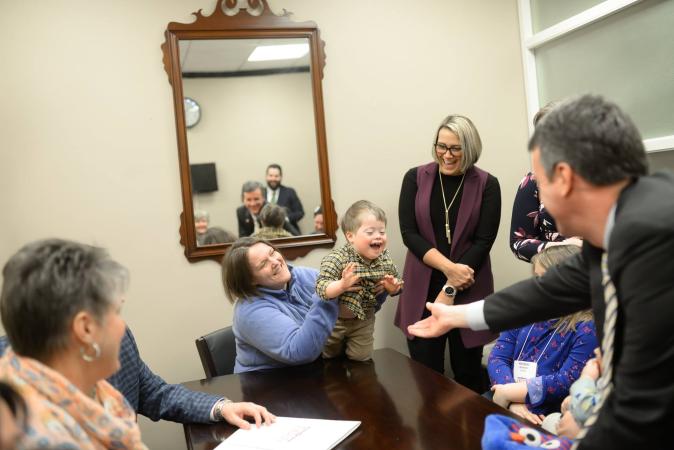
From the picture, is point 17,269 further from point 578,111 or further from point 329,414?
point 578,111

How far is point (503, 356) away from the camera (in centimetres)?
254

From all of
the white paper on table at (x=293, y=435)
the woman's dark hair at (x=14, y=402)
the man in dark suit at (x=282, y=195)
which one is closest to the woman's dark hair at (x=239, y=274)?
the white paper on table at (x=293, y=435)

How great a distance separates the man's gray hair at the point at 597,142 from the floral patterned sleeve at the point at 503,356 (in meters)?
1.47

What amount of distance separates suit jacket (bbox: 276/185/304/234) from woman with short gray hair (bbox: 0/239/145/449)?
2401 mm

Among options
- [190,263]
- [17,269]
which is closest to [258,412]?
[17,269]

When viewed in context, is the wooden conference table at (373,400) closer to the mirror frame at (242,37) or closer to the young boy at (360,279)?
the young boy at (360,279)

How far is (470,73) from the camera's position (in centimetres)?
407

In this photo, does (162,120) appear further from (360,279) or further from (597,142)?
(597,142)

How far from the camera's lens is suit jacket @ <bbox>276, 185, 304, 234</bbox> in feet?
12.2

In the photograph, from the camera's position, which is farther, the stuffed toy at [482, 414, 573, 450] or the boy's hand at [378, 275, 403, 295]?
the boy's hand at [378, 275, 403, 295]

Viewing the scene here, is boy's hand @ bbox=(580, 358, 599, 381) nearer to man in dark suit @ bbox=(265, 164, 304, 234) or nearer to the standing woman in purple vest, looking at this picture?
the standing woman in purple vest

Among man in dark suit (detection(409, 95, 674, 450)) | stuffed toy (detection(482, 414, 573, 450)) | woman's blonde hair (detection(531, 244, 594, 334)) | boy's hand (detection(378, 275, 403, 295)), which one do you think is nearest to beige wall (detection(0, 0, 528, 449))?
boy's hand (detection(378, 275, 403, 295))

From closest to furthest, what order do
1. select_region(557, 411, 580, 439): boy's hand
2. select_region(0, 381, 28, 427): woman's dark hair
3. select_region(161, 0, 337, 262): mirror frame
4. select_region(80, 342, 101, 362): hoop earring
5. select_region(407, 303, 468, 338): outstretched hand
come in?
1. select_region(0, 381, 28, 427): woman's dark hair
2. select_region(80, 342, 101, 362): hoop earring
3. select_region(557, 411, 580, 439): boy's hand
4. select_region(407, 303, 468, 338): outstretched hand
5. select_region(161, 0, 337, 262): mirror frame

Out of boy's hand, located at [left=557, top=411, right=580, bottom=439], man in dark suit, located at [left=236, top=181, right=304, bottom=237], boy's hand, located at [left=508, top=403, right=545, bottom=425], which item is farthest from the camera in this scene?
man in dark suit, located at [left=236, top=181, right=304, bottom=237]
